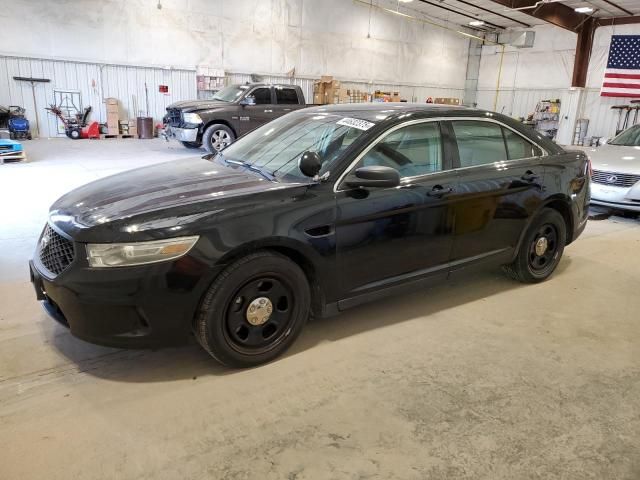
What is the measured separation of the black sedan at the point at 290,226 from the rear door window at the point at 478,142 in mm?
13

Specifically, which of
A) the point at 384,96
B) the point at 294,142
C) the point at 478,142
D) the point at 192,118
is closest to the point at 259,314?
the point at 294,142

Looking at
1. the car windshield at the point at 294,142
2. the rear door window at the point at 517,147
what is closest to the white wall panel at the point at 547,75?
the rear door window at the point at 517,147

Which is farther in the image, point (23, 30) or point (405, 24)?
point (405, 24)

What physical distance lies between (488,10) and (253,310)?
20227 mm

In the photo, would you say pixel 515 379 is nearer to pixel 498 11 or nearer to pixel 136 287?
pixel 136 287

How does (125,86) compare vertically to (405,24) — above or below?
below

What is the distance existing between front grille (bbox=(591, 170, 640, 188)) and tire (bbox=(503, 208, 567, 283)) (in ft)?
10.9

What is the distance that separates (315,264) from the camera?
2.97 m

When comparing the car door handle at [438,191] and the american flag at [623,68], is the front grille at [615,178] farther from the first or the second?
the american flag at [623,68]

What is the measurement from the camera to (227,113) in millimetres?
11305

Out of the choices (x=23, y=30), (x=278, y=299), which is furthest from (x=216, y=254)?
(x=23, y=30)

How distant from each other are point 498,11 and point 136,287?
68.7 ft

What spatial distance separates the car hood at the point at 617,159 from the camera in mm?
7047

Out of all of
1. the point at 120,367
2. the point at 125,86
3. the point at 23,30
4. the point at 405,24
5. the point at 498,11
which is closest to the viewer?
the point at 120,367
